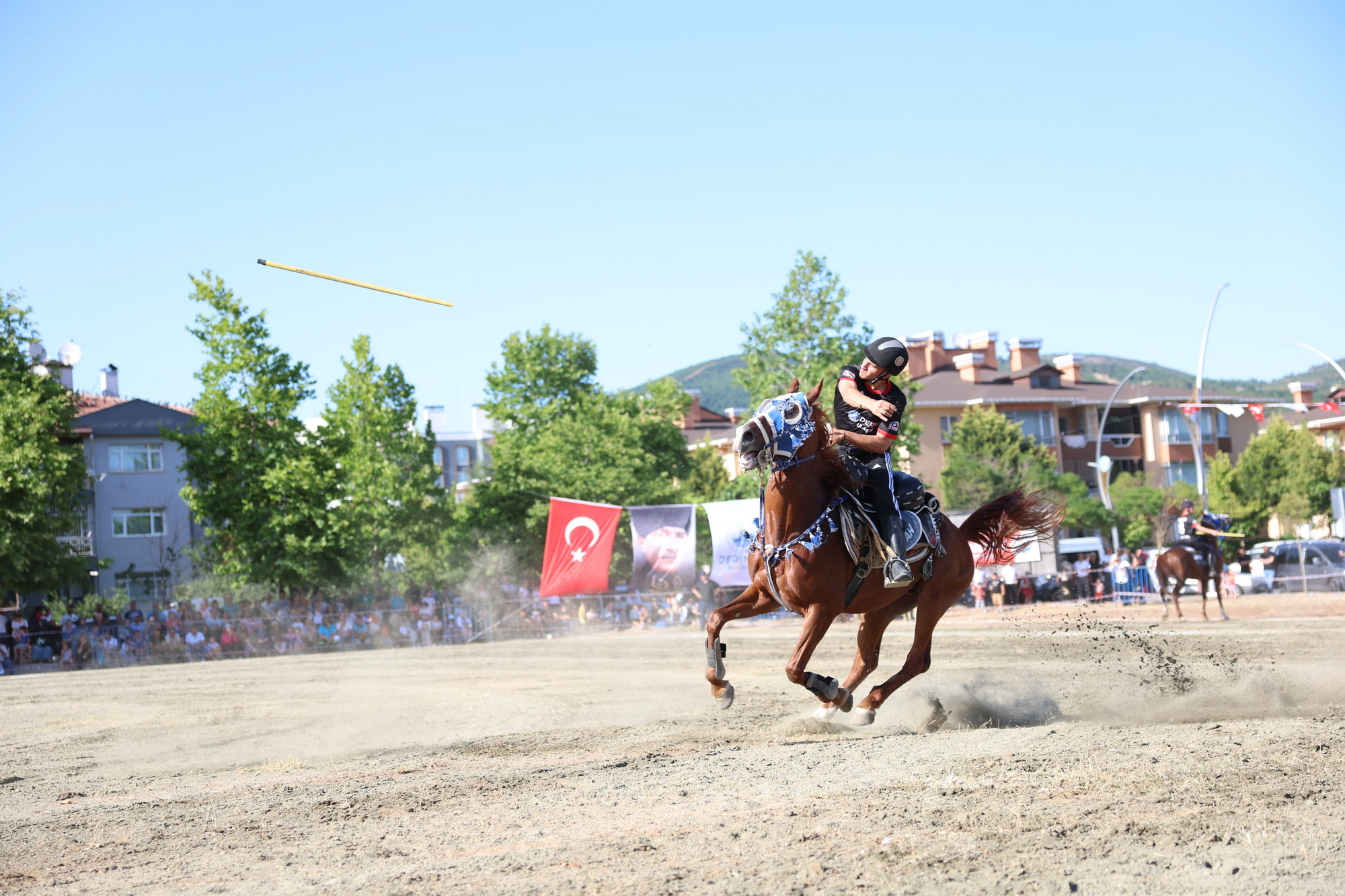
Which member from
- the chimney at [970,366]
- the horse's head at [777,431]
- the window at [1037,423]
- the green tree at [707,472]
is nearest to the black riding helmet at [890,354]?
the horse's head at [777,431]

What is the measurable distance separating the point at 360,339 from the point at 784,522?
39.5m

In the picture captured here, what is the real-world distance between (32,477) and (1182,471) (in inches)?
2847

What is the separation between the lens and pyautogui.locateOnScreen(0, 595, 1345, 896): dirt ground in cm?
513

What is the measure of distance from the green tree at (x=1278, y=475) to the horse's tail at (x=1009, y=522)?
59728 millimetres

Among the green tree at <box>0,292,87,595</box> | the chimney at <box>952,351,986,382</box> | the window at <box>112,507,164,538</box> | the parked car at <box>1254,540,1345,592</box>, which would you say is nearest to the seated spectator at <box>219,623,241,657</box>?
the green tree at <box>0,292,87,595</box>

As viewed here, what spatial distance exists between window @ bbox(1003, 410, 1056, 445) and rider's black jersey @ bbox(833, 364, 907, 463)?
6578 cm

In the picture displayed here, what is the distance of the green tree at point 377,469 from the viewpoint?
4059 cm

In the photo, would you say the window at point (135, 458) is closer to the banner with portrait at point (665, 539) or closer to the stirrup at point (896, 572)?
the banner with portrait at point (665, 539)

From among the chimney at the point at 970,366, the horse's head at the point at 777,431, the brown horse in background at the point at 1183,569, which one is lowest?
the brown horse in background at the point at 1183,569

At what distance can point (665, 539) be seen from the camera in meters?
31.0

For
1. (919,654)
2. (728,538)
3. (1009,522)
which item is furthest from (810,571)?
(728,538)

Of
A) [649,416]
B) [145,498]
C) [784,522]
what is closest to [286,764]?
[784,522]

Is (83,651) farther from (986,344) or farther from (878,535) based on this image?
(986,344)

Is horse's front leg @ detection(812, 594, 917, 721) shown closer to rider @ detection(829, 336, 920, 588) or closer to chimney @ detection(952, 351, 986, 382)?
rider @ detection(829, 336, 920, 588)
